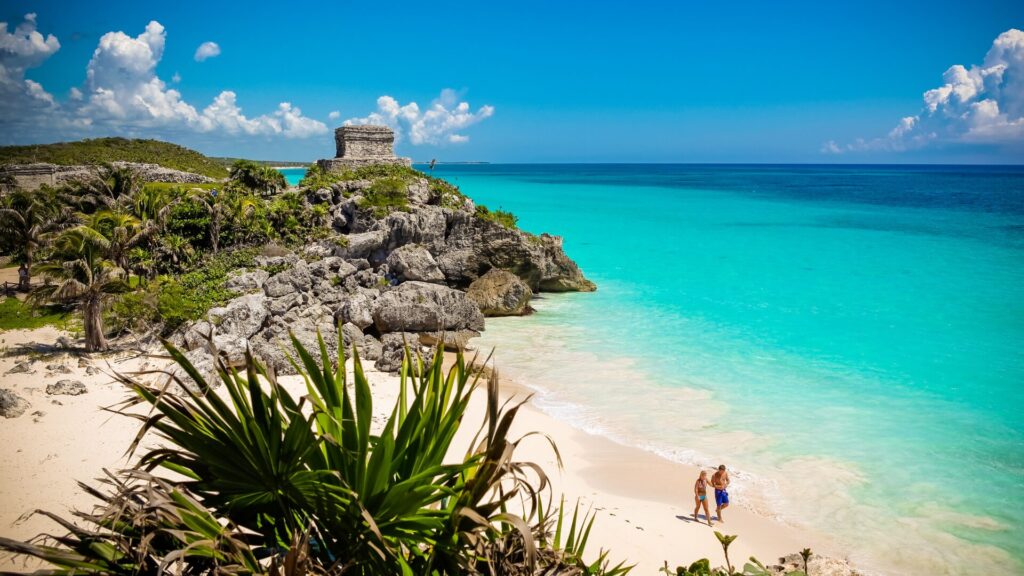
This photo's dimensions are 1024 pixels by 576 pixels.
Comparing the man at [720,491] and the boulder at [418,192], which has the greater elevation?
the boulder at [418,192]

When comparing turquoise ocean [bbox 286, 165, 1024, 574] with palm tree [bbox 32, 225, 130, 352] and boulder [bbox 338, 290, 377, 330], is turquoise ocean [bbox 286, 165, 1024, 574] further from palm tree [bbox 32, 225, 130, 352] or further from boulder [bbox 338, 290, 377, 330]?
palm tree [bbox 32, 225, 130, 352]

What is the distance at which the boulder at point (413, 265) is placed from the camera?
19000 millimetres

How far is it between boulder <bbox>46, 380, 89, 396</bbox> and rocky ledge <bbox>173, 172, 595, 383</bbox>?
1818 millimetres

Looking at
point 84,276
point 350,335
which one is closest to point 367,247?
point 350,335

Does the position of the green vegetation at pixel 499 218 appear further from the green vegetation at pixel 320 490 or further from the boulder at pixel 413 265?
the green vegetation at pixel 320 490

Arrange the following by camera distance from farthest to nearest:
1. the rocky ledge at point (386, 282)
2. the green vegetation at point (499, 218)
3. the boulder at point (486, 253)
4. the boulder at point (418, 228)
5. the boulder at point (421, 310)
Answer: the green vegetation at point (499, 218) < the boulder at point (486, 253) < the boulder at point (418, 228) < the boulder at point (421, 310) < the rocky ledge at point (386, 282)

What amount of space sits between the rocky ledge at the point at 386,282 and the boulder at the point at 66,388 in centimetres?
182

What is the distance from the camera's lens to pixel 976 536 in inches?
316

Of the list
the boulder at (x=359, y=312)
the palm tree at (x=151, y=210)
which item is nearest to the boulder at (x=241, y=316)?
the boulder at (x=359, y=312)

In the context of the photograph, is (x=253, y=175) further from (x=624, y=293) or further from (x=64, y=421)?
(x=64, y=421)

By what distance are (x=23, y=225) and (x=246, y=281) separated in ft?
26.4

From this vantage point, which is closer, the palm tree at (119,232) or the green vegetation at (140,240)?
the green vegetation at (140,240)

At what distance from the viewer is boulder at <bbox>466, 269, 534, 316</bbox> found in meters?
18.7

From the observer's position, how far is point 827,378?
1402cm
